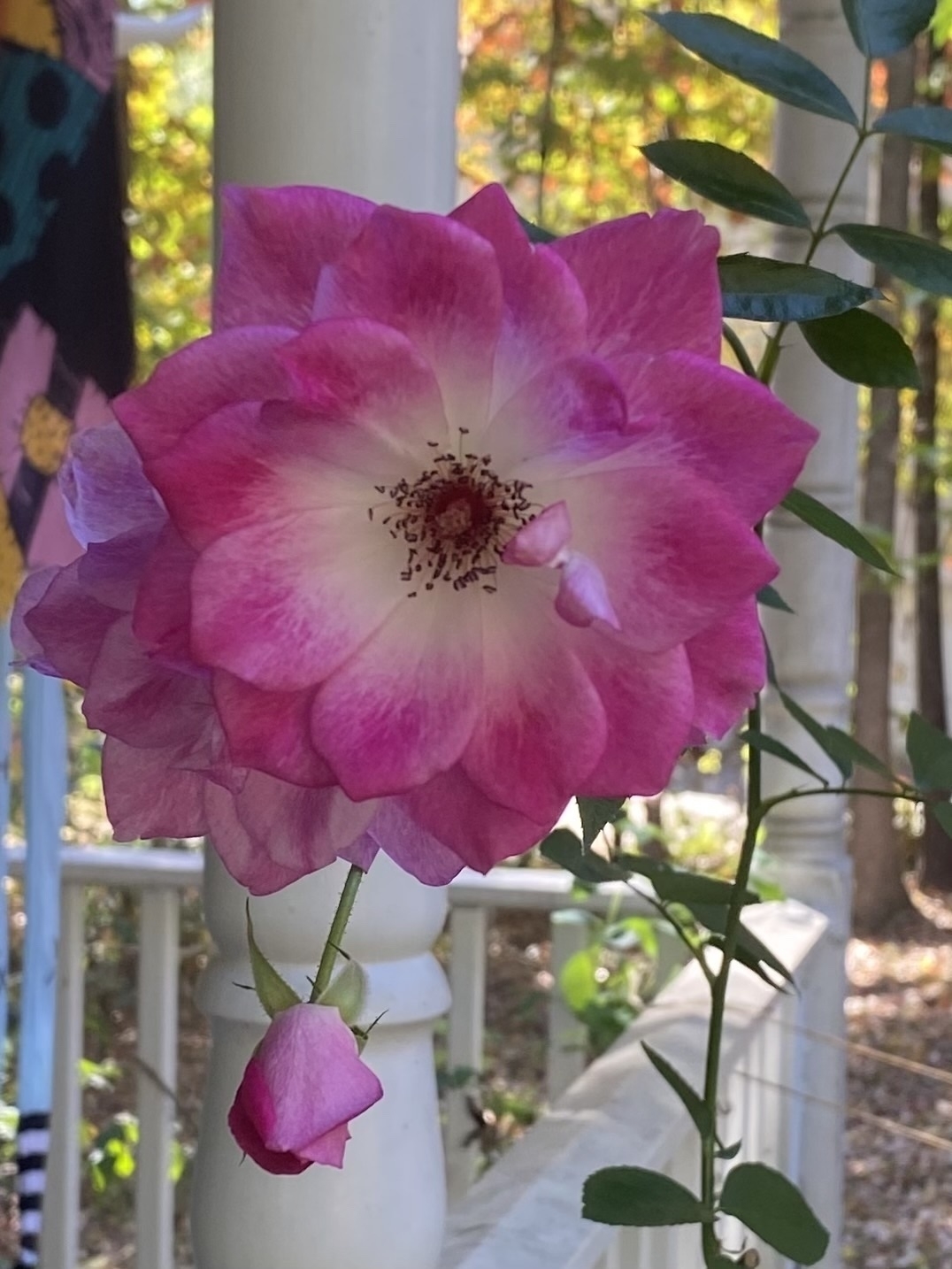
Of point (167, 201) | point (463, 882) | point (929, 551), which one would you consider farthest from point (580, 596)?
point (929, 551)

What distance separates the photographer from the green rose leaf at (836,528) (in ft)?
1.40

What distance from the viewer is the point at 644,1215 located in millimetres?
613

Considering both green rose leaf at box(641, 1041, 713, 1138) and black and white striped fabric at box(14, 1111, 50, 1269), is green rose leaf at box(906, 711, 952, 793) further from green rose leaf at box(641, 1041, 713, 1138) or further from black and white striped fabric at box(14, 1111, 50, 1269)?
black and white striped fabric at box(14, 1111, 50, 1269)

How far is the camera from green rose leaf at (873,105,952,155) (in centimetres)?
54

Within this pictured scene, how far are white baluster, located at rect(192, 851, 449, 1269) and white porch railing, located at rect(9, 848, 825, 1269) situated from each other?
0.16 metres

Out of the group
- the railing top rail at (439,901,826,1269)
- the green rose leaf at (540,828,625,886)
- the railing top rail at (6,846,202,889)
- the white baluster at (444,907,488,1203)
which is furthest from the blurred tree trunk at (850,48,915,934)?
the green rose leaf at (540,828,625,886)

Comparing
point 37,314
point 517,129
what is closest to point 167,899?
point 37,314

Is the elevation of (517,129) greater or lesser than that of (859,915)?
greater

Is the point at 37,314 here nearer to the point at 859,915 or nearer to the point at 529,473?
the point at 529,473

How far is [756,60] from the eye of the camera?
0.55 m

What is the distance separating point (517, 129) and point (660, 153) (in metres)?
4.21

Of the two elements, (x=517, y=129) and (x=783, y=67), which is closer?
(x=783, y=67)

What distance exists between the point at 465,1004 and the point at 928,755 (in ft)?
4.61

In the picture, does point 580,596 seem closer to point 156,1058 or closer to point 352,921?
point 352,921
